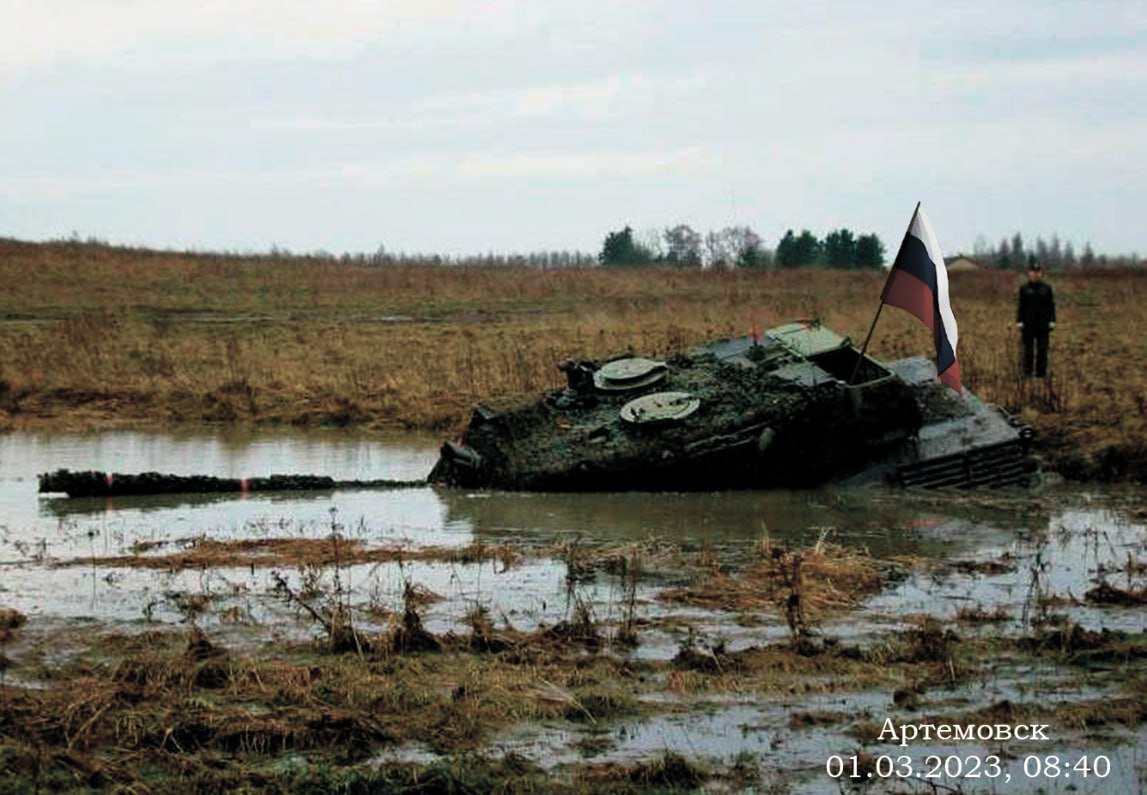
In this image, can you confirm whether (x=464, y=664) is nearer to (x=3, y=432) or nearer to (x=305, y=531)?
(x=305, y=531)

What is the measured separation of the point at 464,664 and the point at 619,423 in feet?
24.5

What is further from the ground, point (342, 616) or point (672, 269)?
point (672, 269)

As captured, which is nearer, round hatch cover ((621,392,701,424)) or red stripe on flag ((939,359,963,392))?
red stripe on flag ((939,359,963,392))

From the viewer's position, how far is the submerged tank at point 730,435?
1554 cm

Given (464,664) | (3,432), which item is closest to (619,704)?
(464,664)

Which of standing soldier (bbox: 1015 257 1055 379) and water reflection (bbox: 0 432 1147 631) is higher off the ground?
standing soldier (bbox: 1015 257 1055 379)

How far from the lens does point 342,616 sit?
914cm

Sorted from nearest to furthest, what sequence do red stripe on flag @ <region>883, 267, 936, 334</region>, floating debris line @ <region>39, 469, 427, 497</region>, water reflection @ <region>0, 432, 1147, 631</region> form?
water reflection @ <region>0, 432, 1147, 631</region> → red stripe on flag @ <region>883, 267, 936, 334</region> → floating debris line @ <region>39, 469, 427, 497</region>

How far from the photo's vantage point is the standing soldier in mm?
21734

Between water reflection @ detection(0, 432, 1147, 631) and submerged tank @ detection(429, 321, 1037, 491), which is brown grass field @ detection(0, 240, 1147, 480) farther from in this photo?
water reflection @ detection(0, 432, 1147, 631)

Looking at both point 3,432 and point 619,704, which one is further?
point 3,432

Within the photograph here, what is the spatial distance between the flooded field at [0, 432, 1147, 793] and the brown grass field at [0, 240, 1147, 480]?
628 centimetres

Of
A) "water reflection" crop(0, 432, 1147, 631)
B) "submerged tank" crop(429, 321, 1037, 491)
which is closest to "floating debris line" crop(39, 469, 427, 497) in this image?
"water reflection" crop(0, 432, 1147, 631)

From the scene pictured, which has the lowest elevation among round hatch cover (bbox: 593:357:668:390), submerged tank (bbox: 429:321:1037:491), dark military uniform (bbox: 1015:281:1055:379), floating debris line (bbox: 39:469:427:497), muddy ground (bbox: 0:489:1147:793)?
muddy ground (bbox: 0:489:1147:793)
